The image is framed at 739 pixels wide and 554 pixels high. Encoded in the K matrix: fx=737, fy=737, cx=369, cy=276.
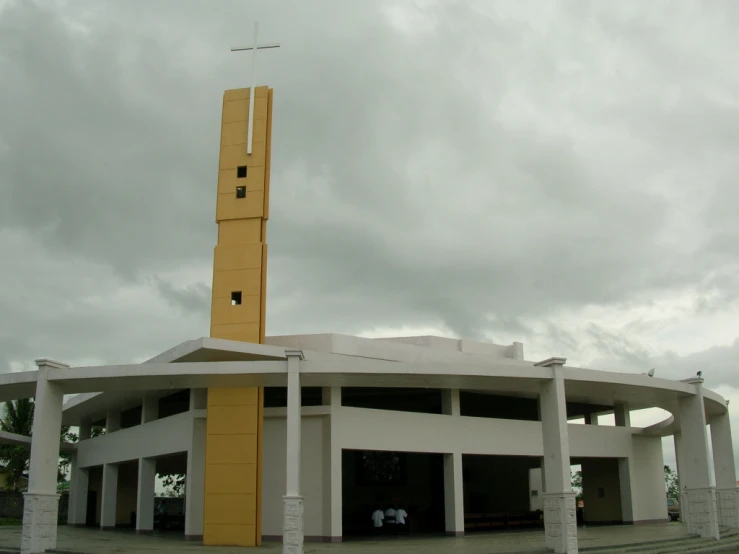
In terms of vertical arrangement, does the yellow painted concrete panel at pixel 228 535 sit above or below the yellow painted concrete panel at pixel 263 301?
below

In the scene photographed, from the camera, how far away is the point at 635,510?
82.8 feet

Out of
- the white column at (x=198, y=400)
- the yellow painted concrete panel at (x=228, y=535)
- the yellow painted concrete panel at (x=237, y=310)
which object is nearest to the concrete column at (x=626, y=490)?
the yellow painted concrete panel at (x=228, y=535)

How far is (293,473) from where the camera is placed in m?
14.8

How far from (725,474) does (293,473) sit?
45.1ft

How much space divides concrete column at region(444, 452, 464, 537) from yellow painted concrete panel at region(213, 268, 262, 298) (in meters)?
7.48

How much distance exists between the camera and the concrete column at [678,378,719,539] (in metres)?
18.5

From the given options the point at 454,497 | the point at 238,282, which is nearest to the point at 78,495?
the point at 238,282

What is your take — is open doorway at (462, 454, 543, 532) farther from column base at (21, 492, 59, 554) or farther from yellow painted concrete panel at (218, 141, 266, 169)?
column base at (21, 492, 59, 554)

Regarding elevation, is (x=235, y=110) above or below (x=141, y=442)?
above

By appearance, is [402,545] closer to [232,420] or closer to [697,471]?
[232,420]

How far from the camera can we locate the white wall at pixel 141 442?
21141 mm

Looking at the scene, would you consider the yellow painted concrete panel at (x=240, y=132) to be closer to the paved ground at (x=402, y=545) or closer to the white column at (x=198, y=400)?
the white column at (x=198, y=400)

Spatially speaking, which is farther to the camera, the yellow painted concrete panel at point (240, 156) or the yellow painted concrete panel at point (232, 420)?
the yellow painted concrete panel at point (240, 156)

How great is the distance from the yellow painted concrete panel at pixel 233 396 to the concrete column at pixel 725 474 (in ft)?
44.2
